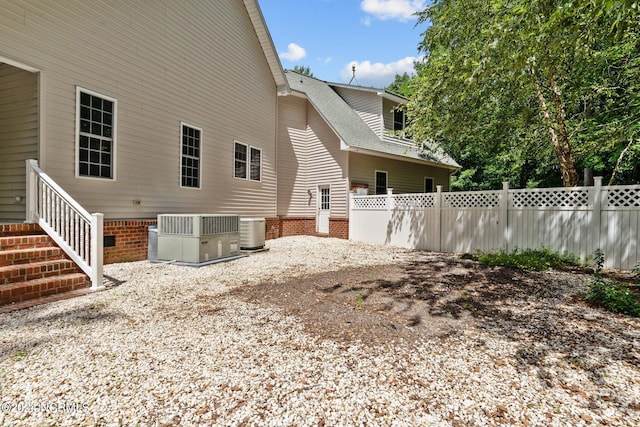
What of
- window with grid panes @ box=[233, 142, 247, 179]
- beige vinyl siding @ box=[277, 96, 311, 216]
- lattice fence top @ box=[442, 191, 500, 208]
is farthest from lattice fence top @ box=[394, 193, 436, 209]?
window with grid panes @ box=[233, 142, 247, 179]

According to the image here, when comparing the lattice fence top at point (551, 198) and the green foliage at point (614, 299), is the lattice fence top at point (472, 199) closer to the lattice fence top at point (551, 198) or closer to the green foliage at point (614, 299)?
the lattice fence top at point (551, 198)

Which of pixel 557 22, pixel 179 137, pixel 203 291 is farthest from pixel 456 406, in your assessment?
pixel 179 137

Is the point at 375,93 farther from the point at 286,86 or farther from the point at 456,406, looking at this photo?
the point at 456,406

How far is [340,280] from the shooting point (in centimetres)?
546

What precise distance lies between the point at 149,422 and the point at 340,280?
384cm

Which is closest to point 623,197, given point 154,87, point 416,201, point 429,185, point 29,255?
point 416,201

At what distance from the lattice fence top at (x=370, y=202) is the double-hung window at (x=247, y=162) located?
3.85 m

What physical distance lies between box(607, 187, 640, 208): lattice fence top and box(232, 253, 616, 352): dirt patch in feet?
6.12

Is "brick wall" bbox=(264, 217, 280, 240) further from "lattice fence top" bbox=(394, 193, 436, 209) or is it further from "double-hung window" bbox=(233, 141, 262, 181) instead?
"lattice fence top" bbox=(394, 193, 436, 209)

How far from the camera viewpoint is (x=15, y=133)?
576 cm

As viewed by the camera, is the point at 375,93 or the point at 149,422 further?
the point at 375,93

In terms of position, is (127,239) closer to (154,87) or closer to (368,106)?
(154,87)

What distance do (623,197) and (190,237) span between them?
9142mm

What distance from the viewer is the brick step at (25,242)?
4.48m
